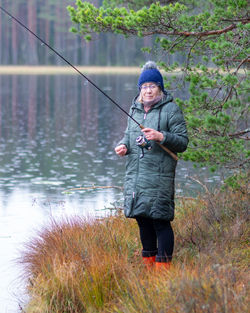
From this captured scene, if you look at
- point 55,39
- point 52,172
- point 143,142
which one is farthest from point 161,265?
point 55,39

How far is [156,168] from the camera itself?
5066 millimetres

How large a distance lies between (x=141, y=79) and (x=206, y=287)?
1884 mm

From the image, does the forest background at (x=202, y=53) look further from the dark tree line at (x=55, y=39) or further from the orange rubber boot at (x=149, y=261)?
the dark tree line at (x=55, y=39)

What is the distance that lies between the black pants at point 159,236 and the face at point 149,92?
87cm

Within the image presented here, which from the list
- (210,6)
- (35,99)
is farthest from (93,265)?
(35,99)

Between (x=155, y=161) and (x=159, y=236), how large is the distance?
548 mm

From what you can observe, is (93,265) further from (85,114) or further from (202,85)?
(85,114)

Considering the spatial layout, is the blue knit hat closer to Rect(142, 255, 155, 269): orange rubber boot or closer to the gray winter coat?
the gray winter coat

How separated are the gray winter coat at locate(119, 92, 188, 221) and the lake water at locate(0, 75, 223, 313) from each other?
2.09 feet

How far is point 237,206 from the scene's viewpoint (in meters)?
7.06

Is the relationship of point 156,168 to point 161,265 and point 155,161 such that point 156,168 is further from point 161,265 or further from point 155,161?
point 161,265

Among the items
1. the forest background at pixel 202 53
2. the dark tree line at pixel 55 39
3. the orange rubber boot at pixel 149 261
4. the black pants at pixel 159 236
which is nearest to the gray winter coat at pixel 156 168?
the black pants at pixel 159 236

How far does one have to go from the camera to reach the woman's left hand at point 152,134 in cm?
489

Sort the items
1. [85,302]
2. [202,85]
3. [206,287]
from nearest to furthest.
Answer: [206,287]
[85,302]
[202,85]
